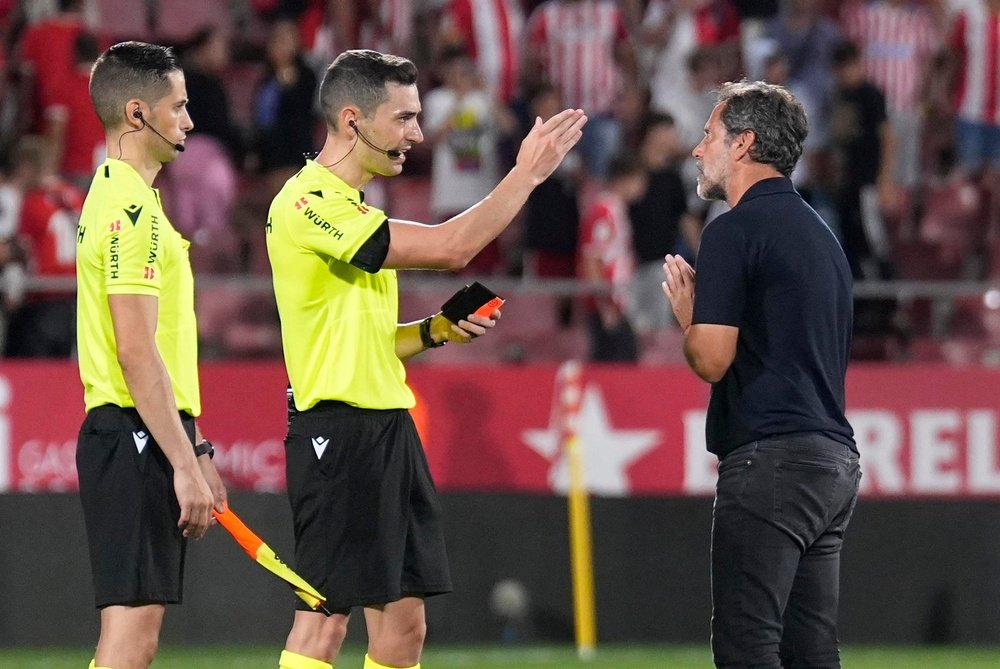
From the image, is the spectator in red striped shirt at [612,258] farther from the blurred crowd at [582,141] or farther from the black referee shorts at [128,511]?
the black referee shorts at [128,511]

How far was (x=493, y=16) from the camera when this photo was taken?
13.5m

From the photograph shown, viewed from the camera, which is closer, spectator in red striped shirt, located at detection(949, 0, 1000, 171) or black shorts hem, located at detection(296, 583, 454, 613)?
black shorts hem, located at detection(296, 583, 454, 613)

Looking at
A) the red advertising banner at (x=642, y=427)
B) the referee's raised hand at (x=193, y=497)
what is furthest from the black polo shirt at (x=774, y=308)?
the red advertising banner at (x=642, y=427)

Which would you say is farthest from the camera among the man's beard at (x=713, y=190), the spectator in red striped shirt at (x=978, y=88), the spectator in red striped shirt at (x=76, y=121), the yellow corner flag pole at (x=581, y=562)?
the spectator in red striped shirt at (x=978, y=88)

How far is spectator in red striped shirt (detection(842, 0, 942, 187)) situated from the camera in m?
13.7

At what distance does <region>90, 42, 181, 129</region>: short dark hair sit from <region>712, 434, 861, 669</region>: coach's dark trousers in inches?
85.8

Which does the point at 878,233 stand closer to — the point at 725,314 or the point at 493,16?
the point at 493,16

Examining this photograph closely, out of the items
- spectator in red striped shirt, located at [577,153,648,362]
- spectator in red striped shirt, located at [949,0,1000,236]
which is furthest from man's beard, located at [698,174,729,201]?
spectator in red striped shirt, located at [949,0,1000,236]

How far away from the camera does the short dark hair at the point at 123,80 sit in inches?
213

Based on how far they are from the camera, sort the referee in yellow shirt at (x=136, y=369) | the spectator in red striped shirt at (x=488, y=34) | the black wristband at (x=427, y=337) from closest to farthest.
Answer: the referee in yellow shirt at (x=136, y=369) → the black wristband at (x=427, y=337) → the spectator in red striped shirt at (x=488, y=34)

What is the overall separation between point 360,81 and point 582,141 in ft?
24.4

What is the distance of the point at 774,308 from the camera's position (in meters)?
5.09

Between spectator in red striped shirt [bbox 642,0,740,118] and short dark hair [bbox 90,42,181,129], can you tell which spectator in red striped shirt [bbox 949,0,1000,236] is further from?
short dark hair [bbox 90,42,181,129]

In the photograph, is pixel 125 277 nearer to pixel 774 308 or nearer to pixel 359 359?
pixel 359 359
